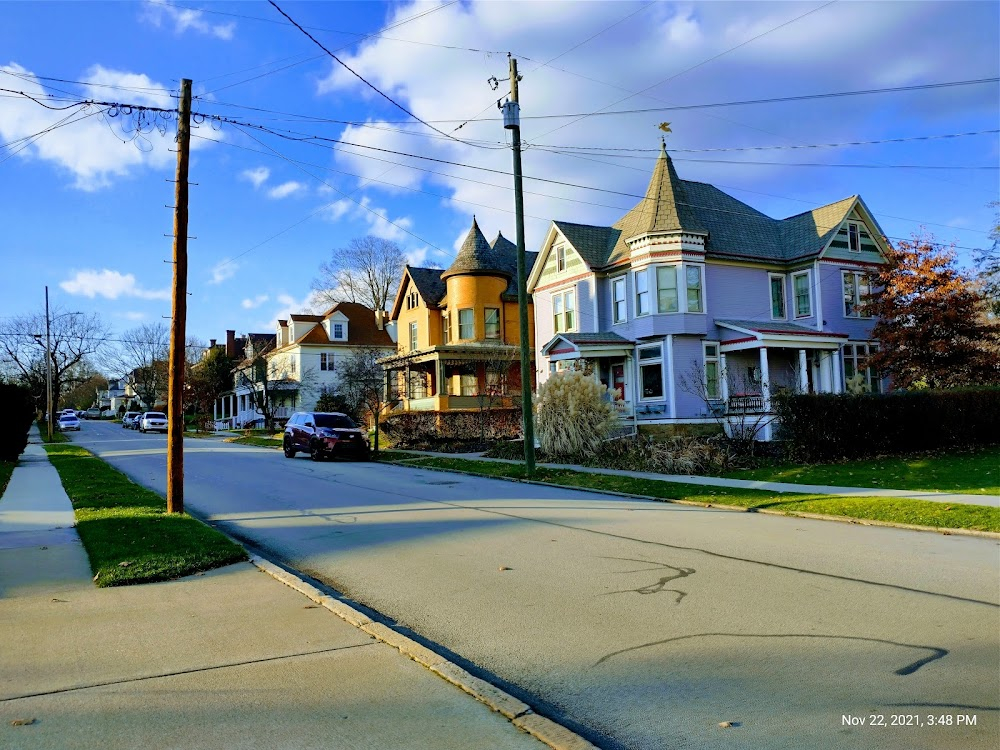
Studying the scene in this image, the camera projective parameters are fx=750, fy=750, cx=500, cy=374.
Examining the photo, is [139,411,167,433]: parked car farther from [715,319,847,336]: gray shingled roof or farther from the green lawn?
the green lawn

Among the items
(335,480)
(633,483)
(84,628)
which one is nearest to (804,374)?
(633,483)

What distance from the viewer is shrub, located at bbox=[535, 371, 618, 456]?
22.5 m

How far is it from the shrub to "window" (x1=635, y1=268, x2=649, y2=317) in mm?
7058

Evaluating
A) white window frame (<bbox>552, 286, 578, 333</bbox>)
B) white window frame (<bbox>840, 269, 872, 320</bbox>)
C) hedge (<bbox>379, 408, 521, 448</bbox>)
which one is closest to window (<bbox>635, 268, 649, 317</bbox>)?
white window frame (<bbox>552, 286, 578, 333</bbox>)

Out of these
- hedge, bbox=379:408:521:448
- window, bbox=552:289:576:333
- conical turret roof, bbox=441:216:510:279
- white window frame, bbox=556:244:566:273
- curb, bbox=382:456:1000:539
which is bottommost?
curb, bbox=382:456:1000:539

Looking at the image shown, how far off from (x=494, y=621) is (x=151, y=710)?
9.17 ft

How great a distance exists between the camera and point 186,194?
1330 cm

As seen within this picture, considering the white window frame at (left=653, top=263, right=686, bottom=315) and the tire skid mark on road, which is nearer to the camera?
the tire skid mark on road

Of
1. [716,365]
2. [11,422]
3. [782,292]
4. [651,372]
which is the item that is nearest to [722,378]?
[716,365]

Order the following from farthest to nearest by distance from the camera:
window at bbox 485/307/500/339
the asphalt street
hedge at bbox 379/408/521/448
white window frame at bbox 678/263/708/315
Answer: window at bbox 485/307/500/339
hedge at bbox 379/408/521/448
white window frame at bbox 678/263/708/315
the asphalt street

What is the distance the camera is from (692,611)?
6.52 meters

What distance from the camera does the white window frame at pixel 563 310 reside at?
1284 inches

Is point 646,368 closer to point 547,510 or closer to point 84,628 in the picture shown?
point 547,510

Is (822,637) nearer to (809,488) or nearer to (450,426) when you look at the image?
(809,488)
